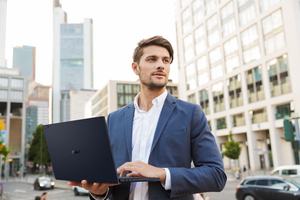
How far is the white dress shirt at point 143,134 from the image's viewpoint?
2.14m

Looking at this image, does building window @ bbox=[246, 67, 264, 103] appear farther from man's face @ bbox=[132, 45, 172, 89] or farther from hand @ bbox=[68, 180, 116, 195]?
hand @ bbox=[68, 180, 116, 195]

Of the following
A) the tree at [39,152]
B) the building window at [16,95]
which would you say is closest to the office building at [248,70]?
the tree at [39,152]

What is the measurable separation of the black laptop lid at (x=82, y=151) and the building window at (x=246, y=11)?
4297 centimetres

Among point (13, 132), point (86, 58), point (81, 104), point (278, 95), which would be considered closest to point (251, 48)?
point (278, 95)

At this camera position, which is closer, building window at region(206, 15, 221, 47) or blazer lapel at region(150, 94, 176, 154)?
blazer lapel at region(150, 94, 176, 154)

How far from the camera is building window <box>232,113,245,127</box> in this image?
4378 cm

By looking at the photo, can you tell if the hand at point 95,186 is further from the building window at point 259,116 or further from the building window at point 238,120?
the building window at point 238,120

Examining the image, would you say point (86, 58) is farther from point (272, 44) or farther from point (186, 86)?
point (272, 44)

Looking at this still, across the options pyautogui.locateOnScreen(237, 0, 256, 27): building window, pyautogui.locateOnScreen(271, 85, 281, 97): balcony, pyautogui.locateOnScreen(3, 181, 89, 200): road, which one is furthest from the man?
pyautogui.locateOnScreen(237, 0, 256, 27): building window

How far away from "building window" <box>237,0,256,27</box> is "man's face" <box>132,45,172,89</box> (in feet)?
139

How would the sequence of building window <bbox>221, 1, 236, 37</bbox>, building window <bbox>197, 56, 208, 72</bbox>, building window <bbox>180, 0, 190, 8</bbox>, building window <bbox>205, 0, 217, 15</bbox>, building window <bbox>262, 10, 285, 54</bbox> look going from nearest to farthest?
building window <bbox>262, 10, 285, 54</bbox> → building window <bbox>221, 1, 236, 37</bbox> → building window <bbox>205, 0, 217, 15</bbox> → building window <bbox>197, 56, 208, 72</bbox> → building window <bbox>180, 0, 190, 8</bbox>

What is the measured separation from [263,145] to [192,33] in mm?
23432

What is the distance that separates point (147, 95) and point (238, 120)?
43.9m

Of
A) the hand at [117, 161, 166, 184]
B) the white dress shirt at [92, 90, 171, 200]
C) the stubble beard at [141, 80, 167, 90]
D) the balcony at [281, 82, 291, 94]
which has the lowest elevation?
the hand at [117, 161, 166, 184]
